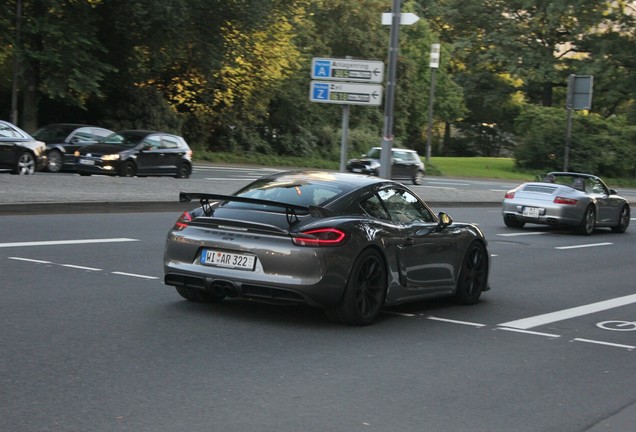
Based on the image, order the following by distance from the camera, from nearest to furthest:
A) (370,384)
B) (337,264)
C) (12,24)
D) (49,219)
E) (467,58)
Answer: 1. (370,384)
2. (337,264)
3. (49,219)
4. (12,24)
5. (467,58)

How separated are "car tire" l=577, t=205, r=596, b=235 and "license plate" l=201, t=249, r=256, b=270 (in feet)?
51.1

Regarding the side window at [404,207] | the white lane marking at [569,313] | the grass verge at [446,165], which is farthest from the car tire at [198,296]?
the grass verge at [446,165]

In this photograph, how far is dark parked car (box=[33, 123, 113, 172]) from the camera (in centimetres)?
3175

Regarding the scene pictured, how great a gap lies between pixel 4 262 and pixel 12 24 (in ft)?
98.5

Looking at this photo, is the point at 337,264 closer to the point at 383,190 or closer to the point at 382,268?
the point at 382,268

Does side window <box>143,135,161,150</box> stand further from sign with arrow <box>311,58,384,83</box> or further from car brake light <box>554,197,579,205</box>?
car brake light <box>554,197,579,205</box>

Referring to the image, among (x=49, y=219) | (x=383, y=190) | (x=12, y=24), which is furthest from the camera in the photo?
(x=12, y=24)

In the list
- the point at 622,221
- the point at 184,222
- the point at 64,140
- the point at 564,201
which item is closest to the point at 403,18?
the point at 564,201

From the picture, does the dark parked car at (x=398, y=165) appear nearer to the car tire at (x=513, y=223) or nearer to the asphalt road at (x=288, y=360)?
the car tire at (x=513, y=223)

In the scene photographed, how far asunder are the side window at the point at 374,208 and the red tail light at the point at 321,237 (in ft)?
2.63

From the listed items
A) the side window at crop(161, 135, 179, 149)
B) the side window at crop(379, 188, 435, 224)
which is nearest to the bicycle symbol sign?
the side window at crop(379, 188, 435, 224)

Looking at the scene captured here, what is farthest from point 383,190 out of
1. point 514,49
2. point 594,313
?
point 514,49

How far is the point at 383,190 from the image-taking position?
10.2 meters

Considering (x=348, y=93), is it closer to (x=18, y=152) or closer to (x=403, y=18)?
(x=403, y=18)
